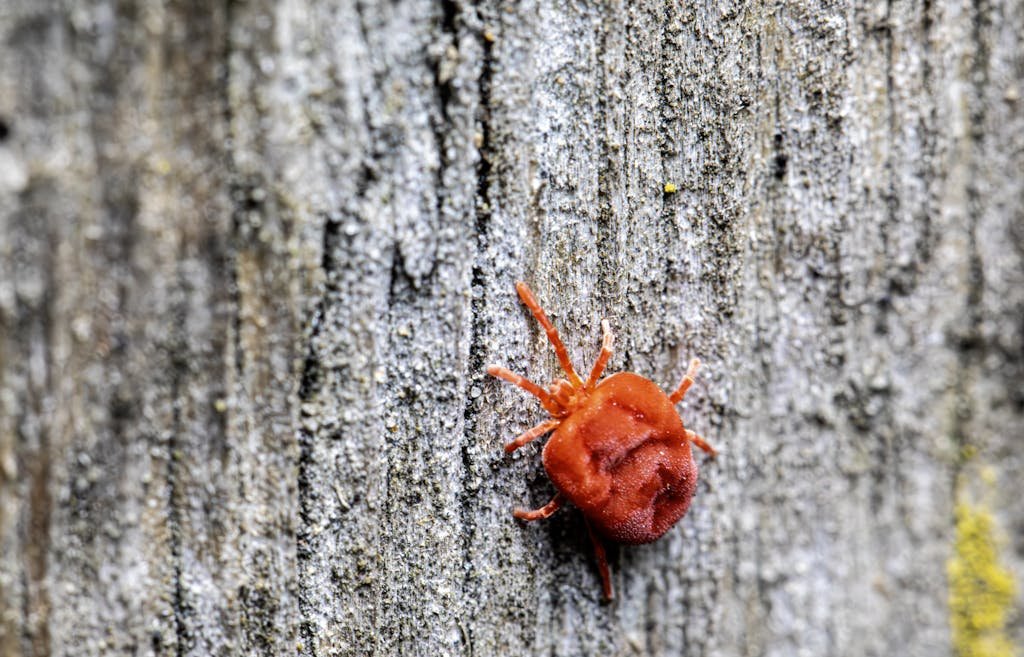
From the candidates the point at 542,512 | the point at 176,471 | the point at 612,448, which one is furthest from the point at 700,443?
the point at 176,471

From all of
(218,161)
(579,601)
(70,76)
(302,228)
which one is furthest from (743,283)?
(70,76)

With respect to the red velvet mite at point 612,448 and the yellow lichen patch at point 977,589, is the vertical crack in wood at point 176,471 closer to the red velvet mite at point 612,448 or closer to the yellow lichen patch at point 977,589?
the red velvet mite at point 612,448

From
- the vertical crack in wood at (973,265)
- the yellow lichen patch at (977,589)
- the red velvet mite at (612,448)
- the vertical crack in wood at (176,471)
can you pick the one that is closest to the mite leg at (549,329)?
the red velvet mite at (612,448)

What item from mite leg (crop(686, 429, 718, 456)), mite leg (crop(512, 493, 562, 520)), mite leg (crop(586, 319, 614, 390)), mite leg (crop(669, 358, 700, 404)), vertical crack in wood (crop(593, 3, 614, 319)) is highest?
vertical crack in wood (crop(593, 3, 614, 319))

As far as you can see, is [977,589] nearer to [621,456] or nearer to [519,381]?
[621,456]

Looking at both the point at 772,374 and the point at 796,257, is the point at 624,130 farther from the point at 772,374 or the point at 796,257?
the point at 772,374

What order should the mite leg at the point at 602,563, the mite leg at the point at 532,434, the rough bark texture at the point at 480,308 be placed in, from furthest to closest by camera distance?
the mite leg at the point at 602,563, the mite leg at the point at 532,434, the rough bark texture at the point at 480,308

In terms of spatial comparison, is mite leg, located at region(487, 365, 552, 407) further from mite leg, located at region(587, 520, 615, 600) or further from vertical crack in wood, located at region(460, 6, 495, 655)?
mite leg, located at region(587, 520, 615, 600)

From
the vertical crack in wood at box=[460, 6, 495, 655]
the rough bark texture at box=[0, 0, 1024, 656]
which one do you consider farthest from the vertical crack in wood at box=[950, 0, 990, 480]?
the vertical crack in wood at box=[460, 6, 495, 655]
